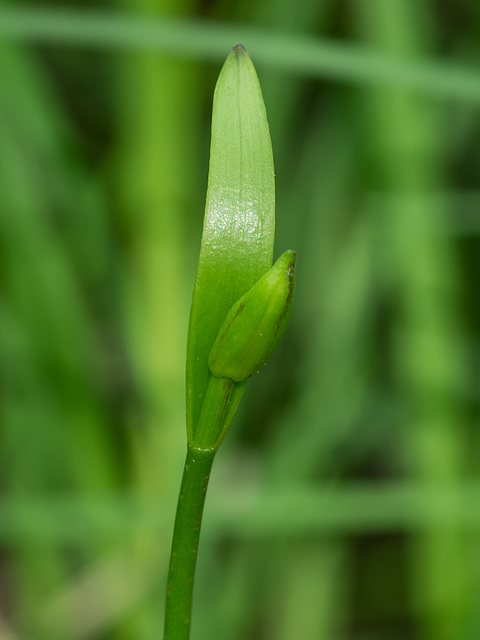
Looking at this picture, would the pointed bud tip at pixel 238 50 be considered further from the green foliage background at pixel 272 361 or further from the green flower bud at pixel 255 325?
the green foliage background at pixel 272 361

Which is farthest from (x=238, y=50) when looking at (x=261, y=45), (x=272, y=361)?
(x=272, y=361)

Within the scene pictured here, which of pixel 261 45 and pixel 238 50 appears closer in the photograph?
pixel 238 50

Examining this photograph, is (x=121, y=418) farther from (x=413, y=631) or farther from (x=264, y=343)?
(x=264, y=343)

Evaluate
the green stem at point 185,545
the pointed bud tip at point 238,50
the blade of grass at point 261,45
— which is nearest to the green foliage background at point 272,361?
the blade of grass at point 261,45

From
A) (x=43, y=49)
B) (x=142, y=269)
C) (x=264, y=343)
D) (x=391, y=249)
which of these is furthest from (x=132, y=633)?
(x=43, y=49)

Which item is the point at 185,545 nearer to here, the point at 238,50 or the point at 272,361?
the point at 238,50
